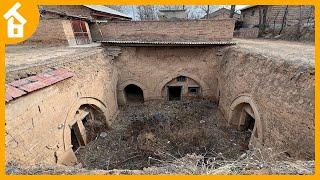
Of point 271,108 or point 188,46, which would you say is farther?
point 188,46

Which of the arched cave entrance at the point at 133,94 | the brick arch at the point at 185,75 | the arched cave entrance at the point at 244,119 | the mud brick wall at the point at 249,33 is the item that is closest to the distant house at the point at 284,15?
the mud brick wall at the point at 249,33

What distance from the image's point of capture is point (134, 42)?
37.9ft

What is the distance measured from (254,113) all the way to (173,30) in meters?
6.64

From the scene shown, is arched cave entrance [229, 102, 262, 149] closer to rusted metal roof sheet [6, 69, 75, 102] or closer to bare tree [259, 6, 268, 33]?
rusted metal roof sheet [6, 69, 75, 102]

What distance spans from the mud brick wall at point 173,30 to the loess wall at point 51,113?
10.8 feet

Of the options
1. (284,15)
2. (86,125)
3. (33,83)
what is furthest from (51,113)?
(284,15)

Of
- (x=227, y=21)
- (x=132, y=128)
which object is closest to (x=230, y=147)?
(x=132, y=128)

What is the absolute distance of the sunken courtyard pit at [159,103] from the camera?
5.35 m

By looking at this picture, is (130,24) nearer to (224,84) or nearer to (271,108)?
(224,84)

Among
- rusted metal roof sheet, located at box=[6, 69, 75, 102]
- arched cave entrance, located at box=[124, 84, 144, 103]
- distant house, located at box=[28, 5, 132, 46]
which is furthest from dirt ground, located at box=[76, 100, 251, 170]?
distant house, located at box=[28, 5, 132, 46]

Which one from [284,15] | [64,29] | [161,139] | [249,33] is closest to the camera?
[161,139]

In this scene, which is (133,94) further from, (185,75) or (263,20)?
(263,20)

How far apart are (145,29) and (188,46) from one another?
267 cm

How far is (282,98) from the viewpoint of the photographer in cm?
649
